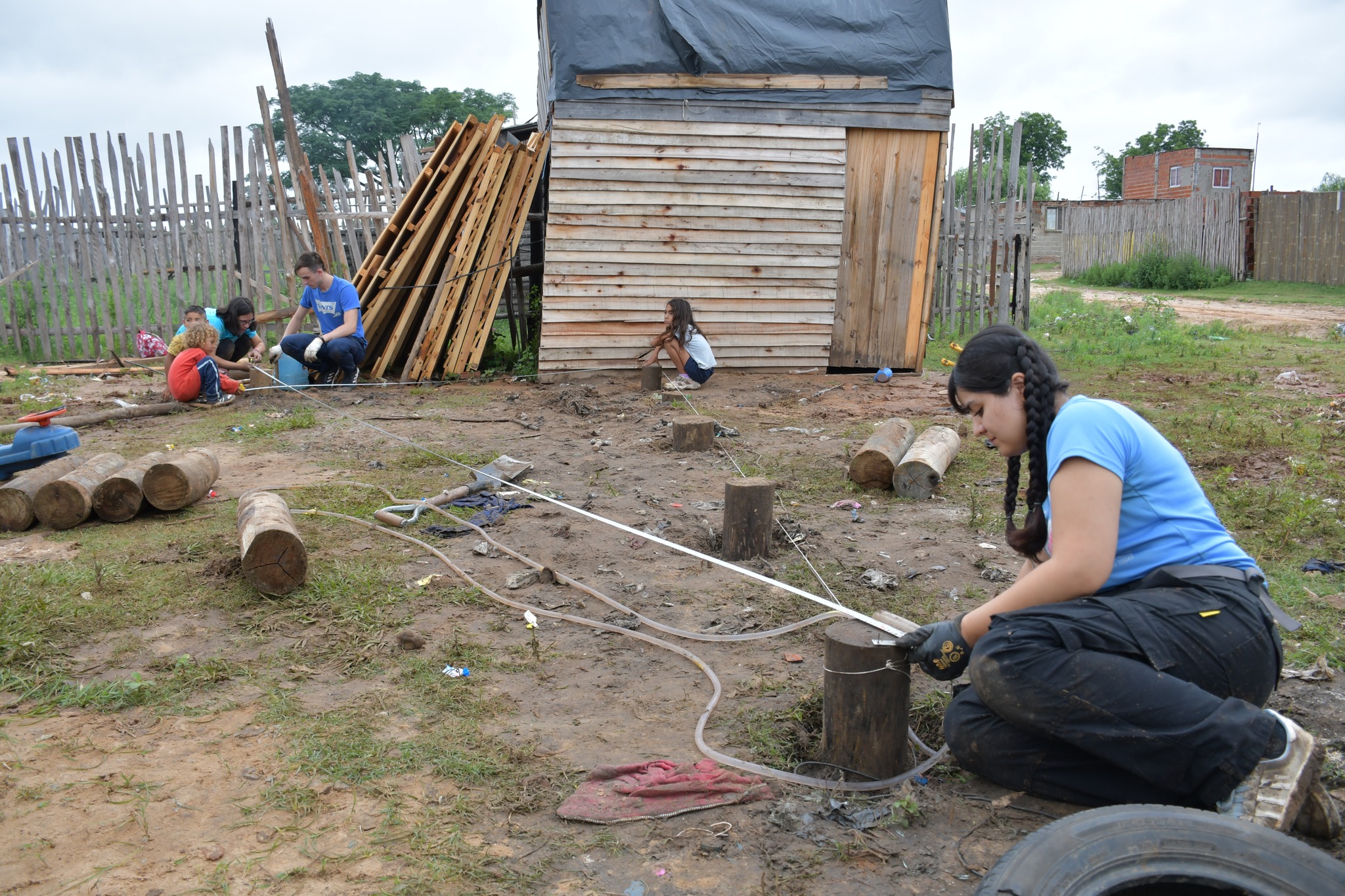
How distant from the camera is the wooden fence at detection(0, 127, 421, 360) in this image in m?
12.0

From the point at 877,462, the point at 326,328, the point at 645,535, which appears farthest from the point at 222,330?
the point at 877,462

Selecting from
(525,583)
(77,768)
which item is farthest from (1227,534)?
(77,768)

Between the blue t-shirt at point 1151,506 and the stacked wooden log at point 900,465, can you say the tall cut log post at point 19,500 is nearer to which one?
the stacked wooden log at point 900,465

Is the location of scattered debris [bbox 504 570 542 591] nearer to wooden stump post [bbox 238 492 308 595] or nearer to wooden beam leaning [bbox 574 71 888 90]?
wooden stump post [bbox 238 492 308 595]

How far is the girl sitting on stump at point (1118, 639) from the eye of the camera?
2.43 m

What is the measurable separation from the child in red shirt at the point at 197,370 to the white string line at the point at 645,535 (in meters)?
0.53

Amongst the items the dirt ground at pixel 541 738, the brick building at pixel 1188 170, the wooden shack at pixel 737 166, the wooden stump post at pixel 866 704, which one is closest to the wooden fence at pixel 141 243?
the wooden shack at pixel 737 166

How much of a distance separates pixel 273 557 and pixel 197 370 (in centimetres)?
580

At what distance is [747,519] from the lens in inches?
192

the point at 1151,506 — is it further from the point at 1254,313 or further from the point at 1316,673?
the point at 1254,313

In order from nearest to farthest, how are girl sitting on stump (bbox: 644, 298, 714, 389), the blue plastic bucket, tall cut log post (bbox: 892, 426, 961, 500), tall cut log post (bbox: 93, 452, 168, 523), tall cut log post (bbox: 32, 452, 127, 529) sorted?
tall cut log post (bbox: 32, 452, 127, 529) → tall cut log post (bbox: 93, 452, 168, 523) → tall cut log post (bbox: 892, 426, 961, 500) → the blue plastic bucket → girl sitting on stump (bbox: 644, 298, 714, 389)

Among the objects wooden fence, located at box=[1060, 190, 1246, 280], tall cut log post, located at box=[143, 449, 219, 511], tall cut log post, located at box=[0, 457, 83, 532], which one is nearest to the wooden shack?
tall cut log post, located at box=[143, 449, 219, 511]

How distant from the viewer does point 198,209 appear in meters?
12.2

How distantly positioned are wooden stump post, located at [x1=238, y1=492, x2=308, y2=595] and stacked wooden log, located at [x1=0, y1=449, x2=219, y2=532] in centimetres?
A: 144
